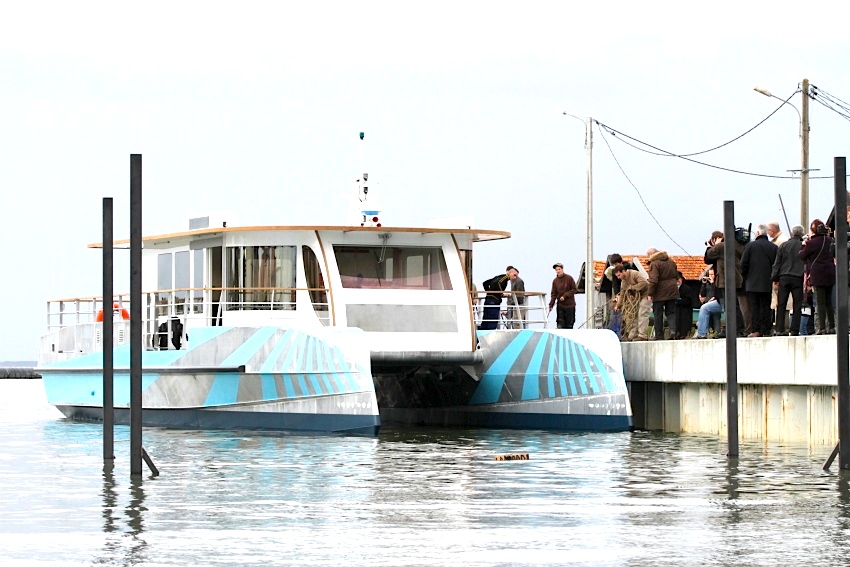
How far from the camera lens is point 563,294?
24.9m

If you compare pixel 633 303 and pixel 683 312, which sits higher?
pixel 633 303

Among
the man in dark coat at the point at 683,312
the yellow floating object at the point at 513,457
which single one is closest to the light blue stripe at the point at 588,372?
the man in dark coat at the point at 683,312

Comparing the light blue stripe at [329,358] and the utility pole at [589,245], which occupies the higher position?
the utility pole at [589,245]

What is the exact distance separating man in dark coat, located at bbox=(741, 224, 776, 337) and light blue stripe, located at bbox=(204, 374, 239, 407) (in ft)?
22.4

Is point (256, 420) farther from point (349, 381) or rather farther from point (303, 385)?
point (349, 381)

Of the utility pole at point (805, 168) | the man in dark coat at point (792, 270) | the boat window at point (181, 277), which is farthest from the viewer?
the utility pole at point (805, 168)

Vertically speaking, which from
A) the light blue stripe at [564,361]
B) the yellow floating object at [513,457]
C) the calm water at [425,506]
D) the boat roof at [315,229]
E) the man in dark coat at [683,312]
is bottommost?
the yellow floating object at [513,457]

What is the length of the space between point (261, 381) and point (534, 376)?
355 cm

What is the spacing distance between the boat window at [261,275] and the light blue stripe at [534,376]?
11.2ft

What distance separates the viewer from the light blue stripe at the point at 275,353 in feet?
68.7

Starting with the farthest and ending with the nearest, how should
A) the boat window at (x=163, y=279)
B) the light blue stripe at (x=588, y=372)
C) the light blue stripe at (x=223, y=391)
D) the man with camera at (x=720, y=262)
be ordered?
the boat window at (x=163, y=279), the light blue stripe at (x=223, y=391), the light blue stripe at (x=588, y=372), the man with camera at (x=720, y=262)

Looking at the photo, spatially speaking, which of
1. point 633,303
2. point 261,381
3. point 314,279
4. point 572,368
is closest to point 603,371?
point 572,368

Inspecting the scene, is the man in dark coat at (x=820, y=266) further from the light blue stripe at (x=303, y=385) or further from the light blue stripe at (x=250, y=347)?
the light blue stripe at (x=250, y=347)

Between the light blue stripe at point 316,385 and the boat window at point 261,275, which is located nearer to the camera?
the light blue stripe at point 316,385
